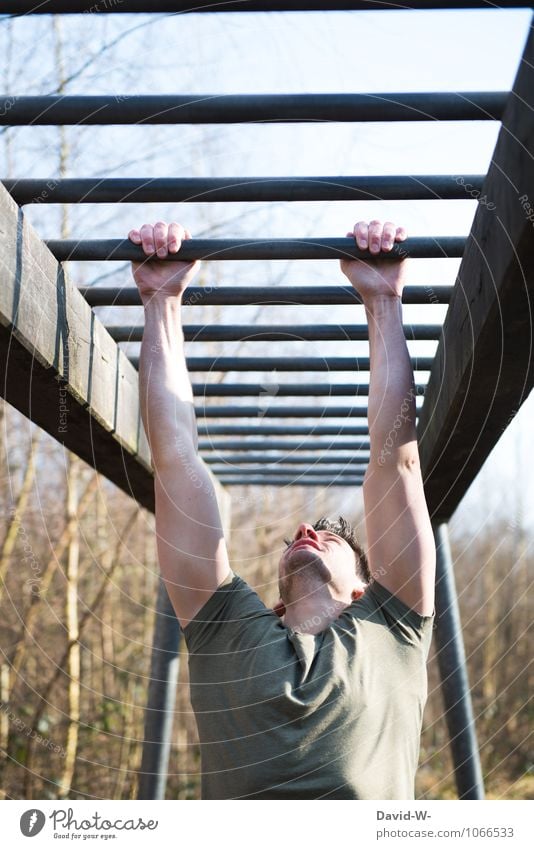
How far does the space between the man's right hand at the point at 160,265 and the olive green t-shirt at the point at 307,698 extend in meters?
0.76

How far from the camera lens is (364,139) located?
2.98 metres

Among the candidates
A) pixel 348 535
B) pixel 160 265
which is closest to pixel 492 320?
pixel 160 265

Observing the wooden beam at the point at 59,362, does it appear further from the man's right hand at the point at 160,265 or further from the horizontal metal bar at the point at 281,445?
the horizontal metal bar at the point at 281,445

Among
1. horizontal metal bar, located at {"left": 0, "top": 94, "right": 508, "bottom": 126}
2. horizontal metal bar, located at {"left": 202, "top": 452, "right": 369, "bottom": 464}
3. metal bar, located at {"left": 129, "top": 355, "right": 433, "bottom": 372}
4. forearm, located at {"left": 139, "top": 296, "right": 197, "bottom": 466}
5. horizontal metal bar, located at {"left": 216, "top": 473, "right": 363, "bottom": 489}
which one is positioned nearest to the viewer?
horizontal metal bar, located at {"left": 0, "top": 94, "right": 508, "bottom": 126}

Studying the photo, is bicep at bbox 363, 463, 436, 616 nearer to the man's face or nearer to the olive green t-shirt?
the olive green t-shirt

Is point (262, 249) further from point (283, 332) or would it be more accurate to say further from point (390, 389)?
point (283, 332)

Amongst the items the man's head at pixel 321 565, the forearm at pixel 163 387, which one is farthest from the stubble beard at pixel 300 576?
the forearm at pixel 163 387

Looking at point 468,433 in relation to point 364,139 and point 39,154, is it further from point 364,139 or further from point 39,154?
point 39,154

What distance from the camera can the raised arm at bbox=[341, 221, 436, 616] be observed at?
213 cm

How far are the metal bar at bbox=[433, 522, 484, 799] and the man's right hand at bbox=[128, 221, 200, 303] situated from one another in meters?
1.89

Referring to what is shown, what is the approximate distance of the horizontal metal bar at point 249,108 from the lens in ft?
5.43

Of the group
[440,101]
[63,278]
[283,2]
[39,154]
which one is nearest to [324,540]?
[63,278]

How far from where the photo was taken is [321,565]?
7.67ft

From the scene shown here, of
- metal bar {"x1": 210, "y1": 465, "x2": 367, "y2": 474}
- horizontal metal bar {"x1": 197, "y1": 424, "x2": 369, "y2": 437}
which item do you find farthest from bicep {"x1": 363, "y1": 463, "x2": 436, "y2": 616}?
metal bar {"x1": 210, "y1": 465, "x2": 367, "y2": 474}
